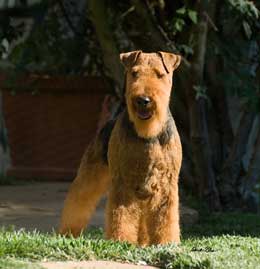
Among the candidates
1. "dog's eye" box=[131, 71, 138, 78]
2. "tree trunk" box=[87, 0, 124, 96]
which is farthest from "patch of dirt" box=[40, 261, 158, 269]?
"tree trunk" box=[87, 0, 124, 96]

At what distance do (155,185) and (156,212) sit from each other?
19 centimetres

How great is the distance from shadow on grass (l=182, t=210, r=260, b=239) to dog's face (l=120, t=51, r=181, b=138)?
9.01 ft

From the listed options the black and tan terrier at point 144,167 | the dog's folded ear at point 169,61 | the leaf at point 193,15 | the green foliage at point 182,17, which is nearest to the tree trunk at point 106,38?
the green foliage at point 182,17

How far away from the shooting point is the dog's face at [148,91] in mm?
5957

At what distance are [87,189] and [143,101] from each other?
1234 mm

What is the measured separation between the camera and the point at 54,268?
5.23 metres

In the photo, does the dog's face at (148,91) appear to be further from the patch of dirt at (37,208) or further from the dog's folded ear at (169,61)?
the patch of dirt at (37,208)

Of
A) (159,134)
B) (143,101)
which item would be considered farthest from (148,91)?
(159,134)

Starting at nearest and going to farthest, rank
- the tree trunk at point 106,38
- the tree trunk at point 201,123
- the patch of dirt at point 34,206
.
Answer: the patch of dirt at point 34,206
the tree trunk at point 201,123
the tree trunk at point 106,38

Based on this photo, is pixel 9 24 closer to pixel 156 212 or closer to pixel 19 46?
pixel 19 46

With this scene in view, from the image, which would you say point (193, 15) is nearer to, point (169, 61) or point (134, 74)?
point (169, 61)

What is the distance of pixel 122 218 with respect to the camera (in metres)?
6.17

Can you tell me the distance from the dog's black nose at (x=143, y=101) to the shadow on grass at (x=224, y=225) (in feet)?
9.82

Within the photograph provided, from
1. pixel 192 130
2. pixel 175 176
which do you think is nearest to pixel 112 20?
pixel 192 130
